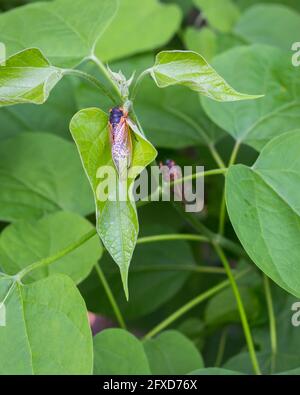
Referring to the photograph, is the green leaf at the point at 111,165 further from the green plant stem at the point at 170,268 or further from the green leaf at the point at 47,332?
the green plant stem at the point at 170,268

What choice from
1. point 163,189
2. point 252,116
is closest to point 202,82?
point 163,189

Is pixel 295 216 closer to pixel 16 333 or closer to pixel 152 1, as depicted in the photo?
pixel 16 333

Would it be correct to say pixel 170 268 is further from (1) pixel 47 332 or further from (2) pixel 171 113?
(1) pixel 47 332

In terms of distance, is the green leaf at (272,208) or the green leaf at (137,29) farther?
the green leaf at (137,29)

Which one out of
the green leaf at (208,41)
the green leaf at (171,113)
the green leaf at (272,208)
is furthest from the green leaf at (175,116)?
the green leaf at (272,208)

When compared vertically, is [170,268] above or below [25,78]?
below

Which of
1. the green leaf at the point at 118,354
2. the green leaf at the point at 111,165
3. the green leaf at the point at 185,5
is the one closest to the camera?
the green leaf at the point at 111,165

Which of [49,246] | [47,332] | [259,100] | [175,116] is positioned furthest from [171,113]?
[47,332]
